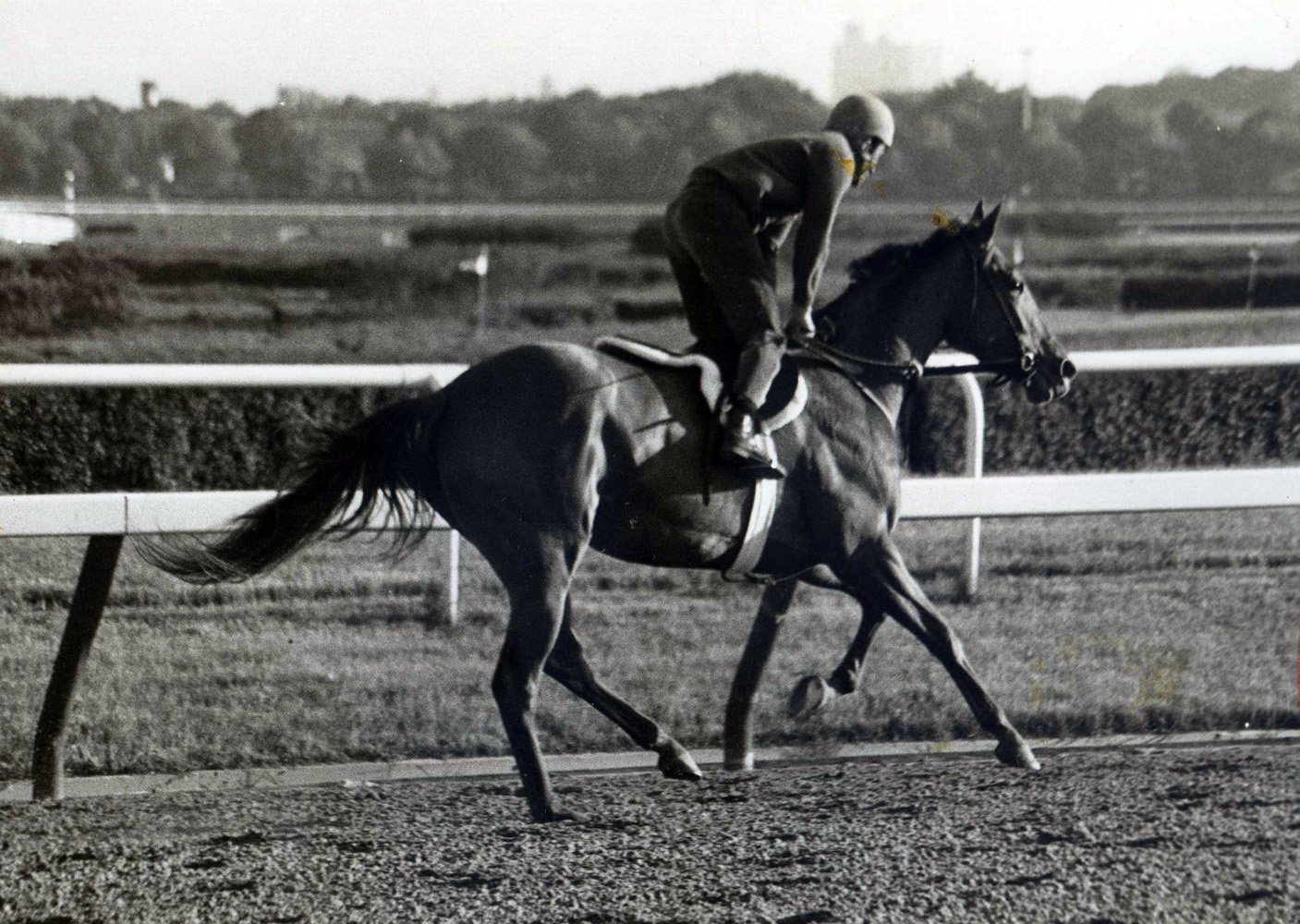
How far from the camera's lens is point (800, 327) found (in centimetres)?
389

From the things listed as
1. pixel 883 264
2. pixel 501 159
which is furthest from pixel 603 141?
pixel 883 264

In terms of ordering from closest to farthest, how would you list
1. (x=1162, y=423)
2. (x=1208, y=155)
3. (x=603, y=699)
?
1. (x=603, y=699)
2. (x=1208, y=155)
3. (x=1162, y=423)

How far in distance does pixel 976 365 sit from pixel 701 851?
1.35 m

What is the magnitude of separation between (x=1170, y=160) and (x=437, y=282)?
1931 mm

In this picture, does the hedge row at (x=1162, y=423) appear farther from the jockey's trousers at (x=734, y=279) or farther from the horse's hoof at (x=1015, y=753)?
the jockey's trousers at (x=734, y=279)

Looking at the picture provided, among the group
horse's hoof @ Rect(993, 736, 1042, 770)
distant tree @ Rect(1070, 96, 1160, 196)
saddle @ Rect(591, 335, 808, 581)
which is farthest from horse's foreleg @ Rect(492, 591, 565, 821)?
distant tree @ Rect(1070, 96, 1160, 196)

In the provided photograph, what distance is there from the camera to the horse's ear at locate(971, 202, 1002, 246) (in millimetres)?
3990

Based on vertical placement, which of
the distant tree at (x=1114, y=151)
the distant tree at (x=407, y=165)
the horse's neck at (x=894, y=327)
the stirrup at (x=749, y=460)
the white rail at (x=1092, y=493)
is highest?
the distant tree at (x=1114, y=151)

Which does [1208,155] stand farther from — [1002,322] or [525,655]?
[525,655]

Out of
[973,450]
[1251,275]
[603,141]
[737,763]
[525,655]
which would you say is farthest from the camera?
[973,450]

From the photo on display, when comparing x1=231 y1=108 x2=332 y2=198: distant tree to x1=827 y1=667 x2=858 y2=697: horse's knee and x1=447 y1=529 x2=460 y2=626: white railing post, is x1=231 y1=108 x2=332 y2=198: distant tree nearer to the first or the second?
x1=447 y1=529 x2=460 y2=626: white railing post

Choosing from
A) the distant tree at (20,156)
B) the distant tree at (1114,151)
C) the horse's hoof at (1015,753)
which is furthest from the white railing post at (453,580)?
the distant tree at (1114,151)

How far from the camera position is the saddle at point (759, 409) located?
3.70m

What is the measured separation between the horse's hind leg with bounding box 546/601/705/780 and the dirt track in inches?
6.3
